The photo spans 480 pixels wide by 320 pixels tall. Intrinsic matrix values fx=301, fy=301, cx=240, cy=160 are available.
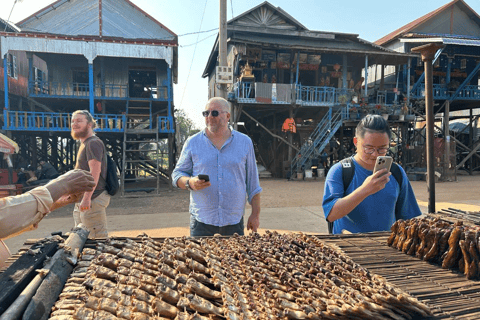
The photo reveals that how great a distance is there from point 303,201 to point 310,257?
8186 millimetres

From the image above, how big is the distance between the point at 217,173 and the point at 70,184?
135 cm

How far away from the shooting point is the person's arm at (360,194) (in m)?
1.97

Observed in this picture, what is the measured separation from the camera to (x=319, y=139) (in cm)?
1559

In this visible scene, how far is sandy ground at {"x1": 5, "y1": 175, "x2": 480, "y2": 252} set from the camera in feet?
20.2

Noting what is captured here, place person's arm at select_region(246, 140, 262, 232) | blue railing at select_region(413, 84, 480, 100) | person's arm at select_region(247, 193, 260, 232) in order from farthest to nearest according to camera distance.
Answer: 1. blue railing at select_region(413, 84, 480, 100)
2. person's arm at select_region(246, 140, 262, 232)
3. person's arm at select_region(247, 193, 260, 232)

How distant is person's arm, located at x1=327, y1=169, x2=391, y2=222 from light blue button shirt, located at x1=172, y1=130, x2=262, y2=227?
3.01ft

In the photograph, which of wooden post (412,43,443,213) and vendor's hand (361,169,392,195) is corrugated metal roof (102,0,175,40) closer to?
wooden post (412,43,443,213)

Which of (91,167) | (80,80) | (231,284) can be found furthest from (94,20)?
(231,284)

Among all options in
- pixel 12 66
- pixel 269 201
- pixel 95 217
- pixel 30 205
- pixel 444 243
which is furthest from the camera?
pixel 12 66

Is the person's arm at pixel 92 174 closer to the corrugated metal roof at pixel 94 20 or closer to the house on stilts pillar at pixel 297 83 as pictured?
the house on stilts pillar at pixel 297 83

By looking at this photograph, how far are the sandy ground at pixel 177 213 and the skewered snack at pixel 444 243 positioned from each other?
4.24 m

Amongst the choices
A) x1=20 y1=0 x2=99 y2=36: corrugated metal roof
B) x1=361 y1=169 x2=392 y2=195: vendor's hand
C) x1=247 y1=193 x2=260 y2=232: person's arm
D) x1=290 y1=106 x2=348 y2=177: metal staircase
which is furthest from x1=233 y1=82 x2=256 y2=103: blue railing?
x1=361 y1=169 x2=392 y2=195: vendor's hand

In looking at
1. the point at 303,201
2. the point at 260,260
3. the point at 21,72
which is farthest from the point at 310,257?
the point at 21,72

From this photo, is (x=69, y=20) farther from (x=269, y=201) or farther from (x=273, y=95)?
(x=269, y=201)
